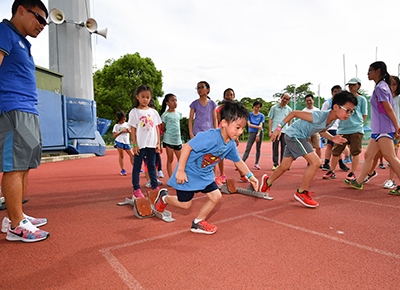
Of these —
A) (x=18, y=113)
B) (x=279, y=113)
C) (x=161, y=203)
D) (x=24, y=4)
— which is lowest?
(x=161, y=203)

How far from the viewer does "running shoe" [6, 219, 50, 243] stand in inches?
109

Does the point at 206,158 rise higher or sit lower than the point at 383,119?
lower

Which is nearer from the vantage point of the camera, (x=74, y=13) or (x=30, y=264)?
(x=30, y=264)

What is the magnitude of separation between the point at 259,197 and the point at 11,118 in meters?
3.84

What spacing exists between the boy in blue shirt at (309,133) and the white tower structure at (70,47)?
50.1 ft

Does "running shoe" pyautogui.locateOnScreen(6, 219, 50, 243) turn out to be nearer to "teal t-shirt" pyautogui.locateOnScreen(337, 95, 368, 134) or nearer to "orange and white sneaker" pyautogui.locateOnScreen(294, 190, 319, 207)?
"orange and white sneaker" pyautogui.locateOnScreen(294, 190, 319, 207)

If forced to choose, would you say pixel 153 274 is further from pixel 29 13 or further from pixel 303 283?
pixel 29 13

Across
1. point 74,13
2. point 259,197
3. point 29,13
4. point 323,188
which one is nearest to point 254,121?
point 323,188

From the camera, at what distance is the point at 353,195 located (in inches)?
186

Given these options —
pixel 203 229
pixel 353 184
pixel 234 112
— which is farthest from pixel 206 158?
pixel 353 184

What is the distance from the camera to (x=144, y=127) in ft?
15.0

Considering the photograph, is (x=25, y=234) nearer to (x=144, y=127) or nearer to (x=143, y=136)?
(x=143, y=136)

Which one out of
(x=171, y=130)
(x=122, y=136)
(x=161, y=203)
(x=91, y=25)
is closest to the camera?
(x=161, y=203)

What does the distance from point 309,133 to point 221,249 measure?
Result: 269 centimetres
